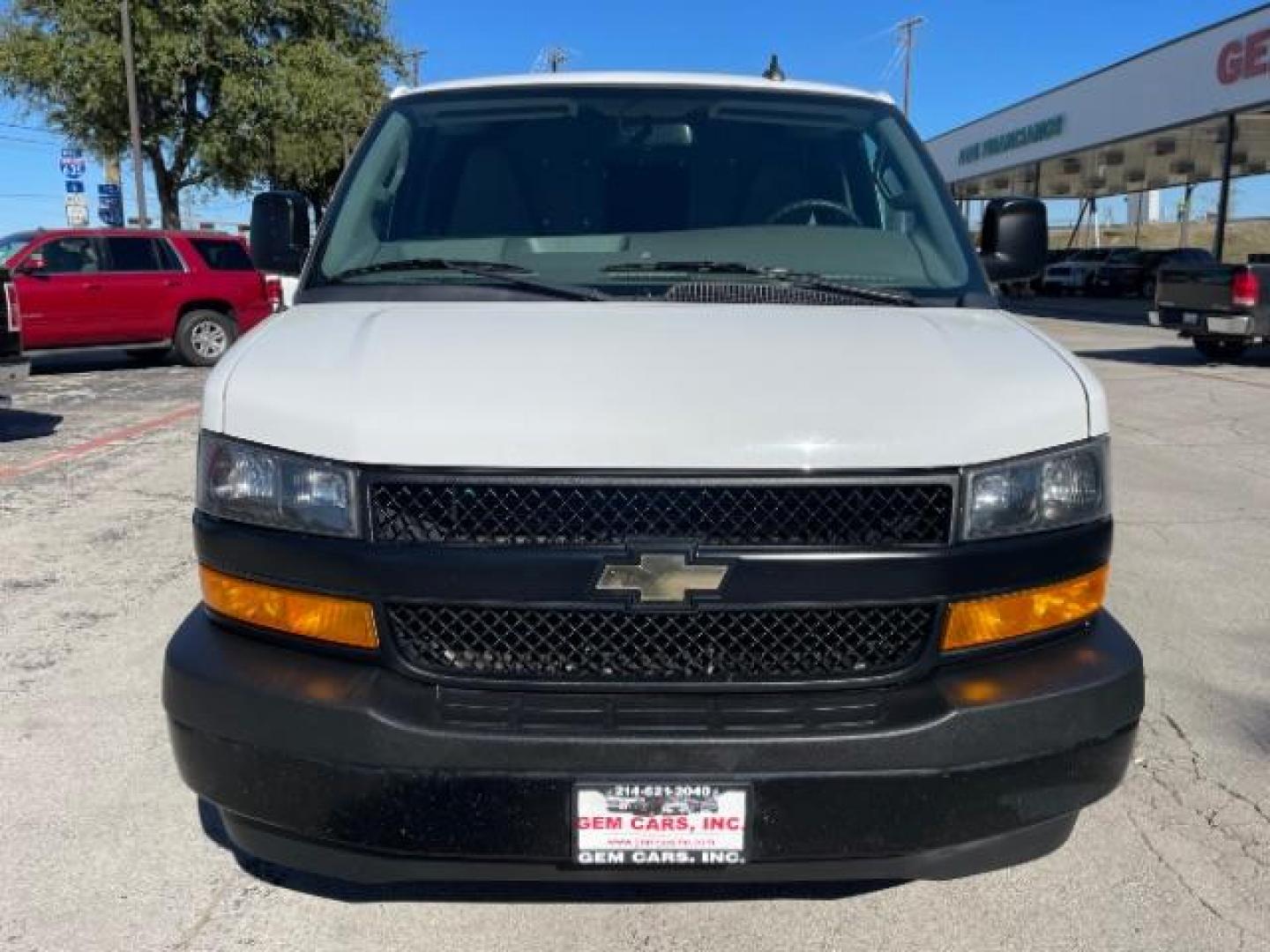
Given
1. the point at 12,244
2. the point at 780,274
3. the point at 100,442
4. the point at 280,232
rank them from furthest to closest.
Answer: the point at 12,244 < the point at 100,442 < the point at 280,232 < the point at 780,274

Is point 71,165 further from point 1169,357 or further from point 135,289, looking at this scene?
point 1169,357

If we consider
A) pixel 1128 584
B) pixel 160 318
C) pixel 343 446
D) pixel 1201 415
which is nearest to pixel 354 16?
pixel 160 318

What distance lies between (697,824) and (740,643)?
0.35 meters

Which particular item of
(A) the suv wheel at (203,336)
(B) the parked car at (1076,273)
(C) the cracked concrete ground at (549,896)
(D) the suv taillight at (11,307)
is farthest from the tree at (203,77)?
(B) the parked car at (1076,273)

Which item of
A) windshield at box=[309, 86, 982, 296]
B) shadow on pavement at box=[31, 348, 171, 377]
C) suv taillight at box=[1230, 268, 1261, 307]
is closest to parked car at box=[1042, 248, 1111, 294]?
suv taillight at box=[1230, 268, 1261, 307]

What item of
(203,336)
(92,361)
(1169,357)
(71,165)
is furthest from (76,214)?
(1169,357)

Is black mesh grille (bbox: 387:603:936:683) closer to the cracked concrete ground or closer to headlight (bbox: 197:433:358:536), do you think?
headlight (bbox: 197:433:358:536)

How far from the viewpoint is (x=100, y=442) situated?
9.26 metres

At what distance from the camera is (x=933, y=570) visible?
218cm

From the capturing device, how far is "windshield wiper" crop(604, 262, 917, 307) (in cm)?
293

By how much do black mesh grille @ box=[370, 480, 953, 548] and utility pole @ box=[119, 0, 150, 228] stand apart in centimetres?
2323

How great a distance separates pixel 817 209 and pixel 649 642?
189 centimetres

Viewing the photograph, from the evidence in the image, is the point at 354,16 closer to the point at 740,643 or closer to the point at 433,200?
the point at 433,200

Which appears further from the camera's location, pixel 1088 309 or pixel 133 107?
pixel 1088 309
